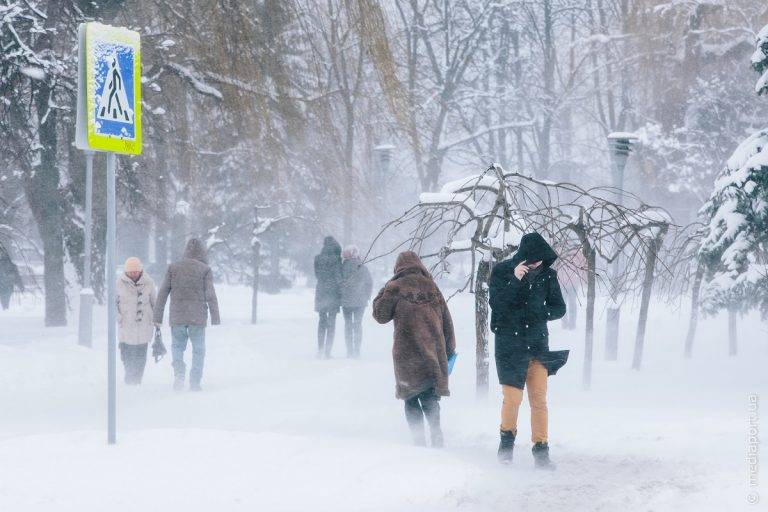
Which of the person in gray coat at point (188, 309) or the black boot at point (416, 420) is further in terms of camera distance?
the person in gray coat at point (188, 309)

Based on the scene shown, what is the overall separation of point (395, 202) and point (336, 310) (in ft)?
133

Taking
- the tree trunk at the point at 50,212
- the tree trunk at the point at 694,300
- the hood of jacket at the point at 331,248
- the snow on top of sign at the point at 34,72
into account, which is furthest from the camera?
the tree trunk at the point at 50,212

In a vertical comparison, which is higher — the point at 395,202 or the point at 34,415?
the point at 395,202

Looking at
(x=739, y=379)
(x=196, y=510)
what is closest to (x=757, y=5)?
(x=739, y=379)

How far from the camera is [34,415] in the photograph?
34.1 feet

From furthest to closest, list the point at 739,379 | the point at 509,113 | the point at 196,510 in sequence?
the point at 509,113
the point at 739,379
the point at 196,510

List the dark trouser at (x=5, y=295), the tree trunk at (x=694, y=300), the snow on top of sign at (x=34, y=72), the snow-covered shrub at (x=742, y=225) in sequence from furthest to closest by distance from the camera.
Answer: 1. the dark trouser at (x=5, y=295)
2. the tree trunk at (x=694, y=300)
3. the snow on top of sign at (x=34, y=72)
4. the snow-covered shrub at (x=742, y=225)

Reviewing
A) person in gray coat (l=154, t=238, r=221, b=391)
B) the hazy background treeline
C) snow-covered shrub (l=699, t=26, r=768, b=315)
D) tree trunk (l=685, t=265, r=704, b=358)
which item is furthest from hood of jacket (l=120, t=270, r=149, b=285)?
tree trunk (l=685, t=265, r=704, b=358)

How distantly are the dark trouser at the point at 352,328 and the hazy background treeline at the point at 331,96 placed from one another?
5.42 ft

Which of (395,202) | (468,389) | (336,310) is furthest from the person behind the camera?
(395,202)

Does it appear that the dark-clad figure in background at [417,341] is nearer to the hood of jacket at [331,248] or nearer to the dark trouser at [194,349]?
the dark trouser at [194,349]

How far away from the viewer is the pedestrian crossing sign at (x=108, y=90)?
6.63m

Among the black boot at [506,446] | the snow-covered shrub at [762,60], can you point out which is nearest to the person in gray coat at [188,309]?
the black boot at [506,446]

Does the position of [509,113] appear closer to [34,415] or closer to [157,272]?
[157,272]
